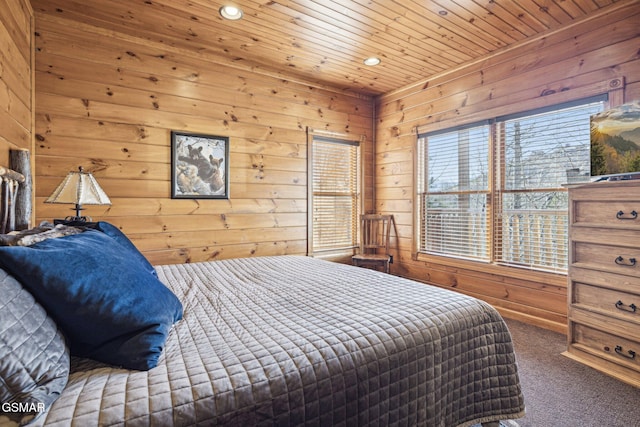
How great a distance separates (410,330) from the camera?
4.12ft

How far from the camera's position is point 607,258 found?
216 centimetres

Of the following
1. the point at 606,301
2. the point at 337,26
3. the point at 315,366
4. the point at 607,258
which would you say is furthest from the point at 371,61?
the point at 315,366

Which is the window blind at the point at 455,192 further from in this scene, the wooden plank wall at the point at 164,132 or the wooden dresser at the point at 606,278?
the wooden plank wall at the point at 164,132

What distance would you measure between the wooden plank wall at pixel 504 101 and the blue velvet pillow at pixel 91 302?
3210mm

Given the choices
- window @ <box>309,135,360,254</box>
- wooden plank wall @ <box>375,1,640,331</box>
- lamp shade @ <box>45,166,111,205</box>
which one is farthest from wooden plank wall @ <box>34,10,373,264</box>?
wooden plank wall @ <box>375,1,640,331</box>

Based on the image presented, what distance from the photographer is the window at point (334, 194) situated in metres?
4.06

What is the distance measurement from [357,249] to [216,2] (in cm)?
319

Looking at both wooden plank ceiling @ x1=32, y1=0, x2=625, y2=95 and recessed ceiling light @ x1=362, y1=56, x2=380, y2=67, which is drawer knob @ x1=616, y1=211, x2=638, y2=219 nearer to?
wooden plank ceiling @ x1=32, y1=0, x2=625, y2=95

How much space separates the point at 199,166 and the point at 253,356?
102 inches

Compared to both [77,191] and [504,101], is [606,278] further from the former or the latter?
[77,191]

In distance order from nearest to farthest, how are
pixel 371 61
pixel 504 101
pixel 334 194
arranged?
pixel 504 101
pixel 371 61
pixel 334 194

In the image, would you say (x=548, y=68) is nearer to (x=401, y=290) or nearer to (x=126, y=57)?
(x=401, y=290)

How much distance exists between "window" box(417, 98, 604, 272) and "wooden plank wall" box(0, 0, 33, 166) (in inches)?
149

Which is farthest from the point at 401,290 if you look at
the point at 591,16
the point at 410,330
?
the point at 591,16
